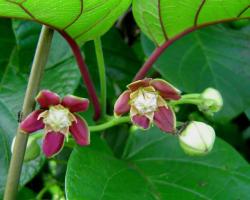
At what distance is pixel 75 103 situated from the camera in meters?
0.77

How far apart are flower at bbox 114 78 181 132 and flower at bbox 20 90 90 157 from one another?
55 millimetres

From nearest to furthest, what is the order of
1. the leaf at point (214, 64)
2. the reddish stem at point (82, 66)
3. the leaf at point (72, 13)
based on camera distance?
1. the leaf at point (72, 13)
2. the reddish stem at point (82, 66)
3. the leaf at point (214, 64)

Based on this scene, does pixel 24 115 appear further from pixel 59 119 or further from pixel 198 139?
pixel 198 139

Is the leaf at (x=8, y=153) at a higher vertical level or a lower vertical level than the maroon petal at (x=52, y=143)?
lower

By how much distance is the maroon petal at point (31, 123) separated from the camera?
72 centimetres

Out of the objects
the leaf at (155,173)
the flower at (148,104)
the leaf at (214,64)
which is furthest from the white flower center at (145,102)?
the leaf at (214,64)

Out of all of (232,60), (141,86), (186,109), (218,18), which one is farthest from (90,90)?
(186,109)

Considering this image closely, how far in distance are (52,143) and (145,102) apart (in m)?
0.14

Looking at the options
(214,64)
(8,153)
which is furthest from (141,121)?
(214,64)

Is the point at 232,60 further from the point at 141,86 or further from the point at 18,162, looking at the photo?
the point at 18,162

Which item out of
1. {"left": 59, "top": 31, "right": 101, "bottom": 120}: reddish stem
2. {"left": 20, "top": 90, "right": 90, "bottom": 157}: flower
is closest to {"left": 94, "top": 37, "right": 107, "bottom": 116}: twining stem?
{"left": 59, "top": 31, "right": 101, "bottom": 120}: reddish stem

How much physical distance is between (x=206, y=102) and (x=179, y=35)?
5.3 inches

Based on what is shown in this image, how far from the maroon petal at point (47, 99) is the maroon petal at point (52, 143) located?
0.04 m

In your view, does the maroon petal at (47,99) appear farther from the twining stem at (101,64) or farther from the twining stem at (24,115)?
the twining stem at (101,64)
